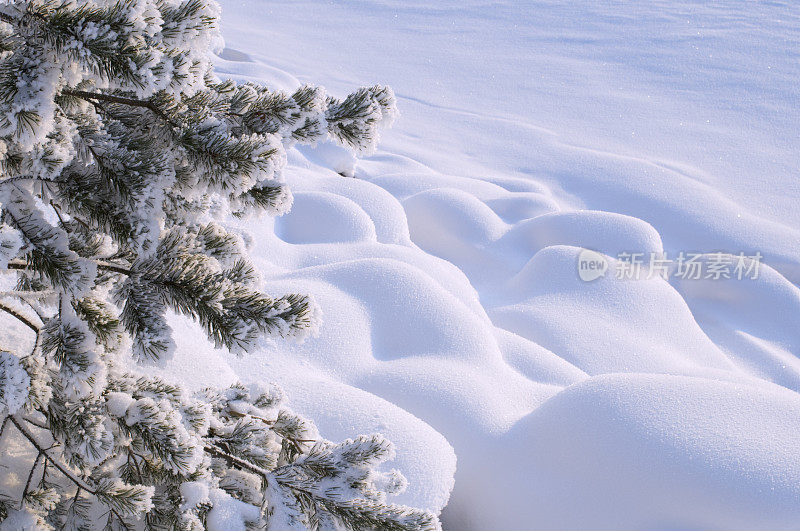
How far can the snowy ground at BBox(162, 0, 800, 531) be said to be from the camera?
3189 millimetres

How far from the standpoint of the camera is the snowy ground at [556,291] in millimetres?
3189

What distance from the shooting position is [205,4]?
60.9 inches

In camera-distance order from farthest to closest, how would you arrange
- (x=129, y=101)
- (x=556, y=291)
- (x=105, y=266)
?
1. (x=556, y=291)
2. (x=105, y=266)
3. (x=129, y=101)

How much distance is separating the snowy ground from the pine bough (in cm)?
120

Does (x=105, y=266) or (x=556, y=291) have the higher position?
(x=105, y=266)

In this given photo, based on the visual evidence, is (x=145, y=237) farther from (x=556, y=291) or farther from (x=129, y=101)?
(x=556, y=291)

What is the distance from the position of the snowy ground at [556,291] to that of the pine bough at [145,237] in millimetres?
1200

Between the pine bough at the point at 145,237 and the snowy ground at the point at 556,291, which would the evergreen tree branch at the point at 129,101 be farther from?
the snowy ground at the point at 556,291

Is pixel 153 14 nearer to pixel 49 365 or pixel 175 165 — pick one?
pixel 175 165

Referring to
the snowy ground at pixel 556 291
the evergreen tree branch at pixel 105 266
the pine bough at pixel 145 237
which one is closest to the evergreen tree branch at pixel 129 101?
the pine bough at pixel 145 237

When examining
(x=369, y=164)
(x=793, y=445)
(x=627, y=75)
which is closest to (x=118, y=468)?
(x=793, y=445)

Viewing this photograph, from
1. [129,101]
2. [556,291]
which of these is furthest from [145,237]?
[556,291]

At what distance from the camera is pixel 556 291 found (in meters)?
6.43

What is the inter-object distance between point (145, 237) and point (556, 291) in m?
5.25
